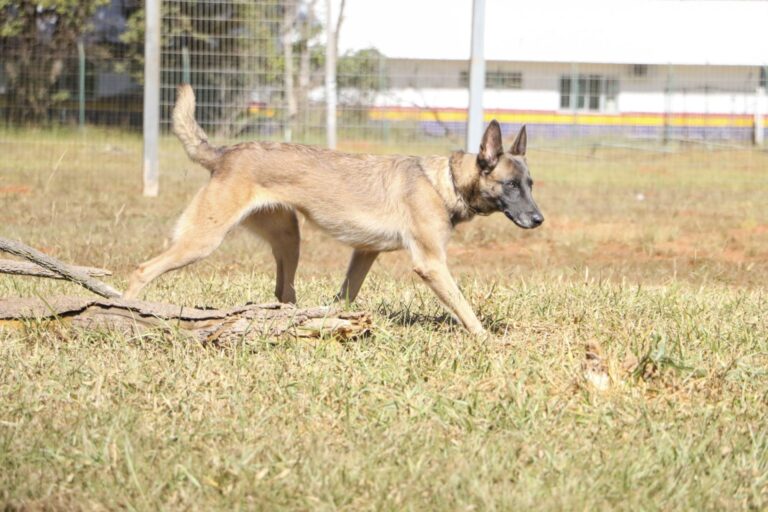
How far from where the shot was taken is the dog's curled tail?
20.8 feet

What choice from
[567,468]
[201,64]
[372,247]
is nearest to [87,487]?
[567,468]

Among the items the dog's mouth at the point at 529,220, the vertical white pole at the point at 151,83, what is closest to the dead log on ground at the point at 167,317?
the dog's mouth at the point at 529,220

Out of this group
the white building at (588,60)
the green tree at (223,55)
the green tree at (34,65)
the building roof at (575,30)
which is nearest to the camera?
the green tree at (223,55)

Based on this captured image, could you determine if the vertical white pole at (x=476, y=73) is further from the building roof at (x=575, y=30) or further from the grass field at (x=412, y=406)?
the building roof at (x=575, y=30)

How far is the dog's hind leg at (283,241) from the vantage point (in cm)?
655

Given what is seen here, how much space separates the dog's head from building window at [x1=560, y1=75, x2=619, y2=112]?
12930 mm

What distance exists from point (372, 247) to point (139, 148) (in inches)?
359

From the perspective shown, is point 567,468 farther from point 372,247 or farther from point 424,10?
point 424,10

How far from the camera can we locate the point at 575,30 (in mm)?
25203

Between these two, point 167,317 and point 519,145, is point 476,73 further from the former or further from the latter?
point 167,317

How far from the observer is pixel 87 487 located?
351 centimetres

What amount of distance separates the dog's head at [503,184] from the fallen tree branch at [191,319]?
4.07ft

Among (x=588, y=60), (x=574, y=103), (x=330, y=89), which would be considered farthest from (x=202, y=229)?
(x=588, y=60)

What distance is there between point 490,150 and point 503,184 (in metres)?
0.21
